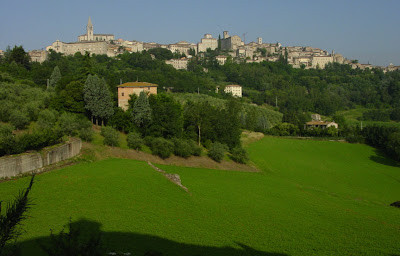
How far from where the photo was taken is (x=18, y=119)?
29891mm

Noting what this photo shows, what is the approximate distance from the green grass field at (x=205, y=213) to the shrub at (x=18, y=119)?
7.65m

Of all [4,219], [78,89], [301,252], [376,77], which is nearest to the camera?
[4,219]

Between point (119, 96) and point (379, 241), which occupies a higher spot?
point (119, 96)

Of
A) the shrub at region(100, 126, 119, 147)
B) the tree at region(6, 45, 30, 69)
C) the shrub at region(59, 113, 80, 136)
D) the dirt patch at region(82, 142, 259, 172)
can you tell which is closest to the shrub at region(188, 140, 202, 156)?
the dirt patch at region(82, 142, 259, 172)

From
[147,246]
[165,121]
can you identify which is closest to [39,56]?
[165,121]

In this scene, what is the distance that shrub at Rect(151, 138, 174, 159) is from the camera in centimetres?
3453

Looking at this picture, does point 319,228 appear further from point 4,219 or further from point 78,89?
point 78,89

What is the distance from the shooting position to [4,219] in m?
5.74

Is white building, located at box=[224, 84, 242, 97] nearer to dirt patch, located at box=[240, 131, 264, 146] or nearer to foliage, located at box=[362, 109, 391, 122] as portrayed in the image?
foliage, located at box=[362, 109, 391, 122]

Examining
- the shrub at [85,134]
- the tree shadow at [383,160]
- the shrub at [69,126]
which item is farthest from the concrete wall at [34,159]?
the tree shadow at [383,160]

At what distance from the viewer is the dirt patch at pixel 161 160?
99.4ft

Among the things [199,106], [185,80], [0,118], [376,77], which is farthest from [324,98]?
[0,118]

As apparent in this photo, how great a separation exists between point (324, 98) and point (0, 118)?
10197 centimetres

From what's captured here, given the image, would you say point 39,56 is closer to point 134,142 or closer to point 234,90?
point 234,90
